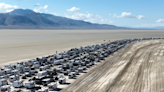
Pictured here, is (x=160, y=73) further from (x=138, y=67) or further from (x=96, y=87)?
(x=96, y=87)

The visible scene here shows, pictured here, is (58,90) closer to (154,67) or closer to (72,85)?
(72,85)

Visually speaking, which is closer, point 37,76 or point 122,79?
point 122,79

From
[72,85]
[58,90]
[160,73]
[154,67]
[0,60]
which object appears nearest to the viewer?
[58,90]

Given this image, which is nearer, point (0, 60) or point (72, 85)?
point (72, 85)

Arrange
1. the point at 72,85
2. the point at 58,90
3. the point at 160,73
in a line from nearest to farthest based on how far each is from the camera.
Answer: the point at 58,90
the point at 72,85
the point at 160,73

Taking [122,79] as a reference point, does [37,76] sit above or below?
below

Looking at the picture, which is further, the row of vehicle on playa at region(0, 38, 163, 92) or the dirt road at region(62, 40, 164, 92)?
the row of vehicle on playa at region(0, 38, 163, 92)

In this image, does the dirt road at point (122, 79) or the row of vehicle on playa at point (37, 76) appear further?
the row of vehicle on playa at point (37, 76)

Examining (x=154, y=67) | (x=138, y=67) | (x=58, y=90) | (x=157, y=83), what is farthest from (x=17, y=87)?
(x=154, y=67)

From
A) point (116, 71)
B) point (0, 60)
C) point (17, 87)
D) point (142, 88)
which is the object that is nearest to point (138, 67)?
point (116, 71)
